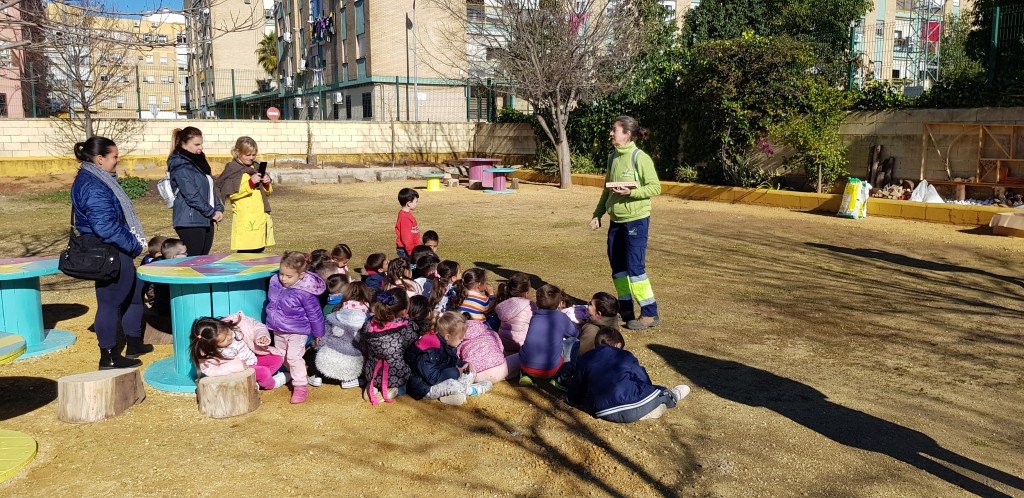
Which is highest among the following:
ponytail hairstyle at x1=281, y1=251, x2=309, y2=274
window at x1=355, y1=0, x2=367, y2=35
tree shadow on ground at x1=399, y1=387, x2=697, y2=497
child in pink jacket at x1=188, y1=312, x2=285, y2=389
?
window at x1=355, y1=0, x2=367, y2=35

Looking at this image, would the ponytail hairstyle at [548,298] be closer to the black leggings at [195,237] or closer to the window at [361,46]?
the black leggings at [195,237]

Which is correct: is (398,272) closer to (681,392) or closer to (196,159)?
(196,159)

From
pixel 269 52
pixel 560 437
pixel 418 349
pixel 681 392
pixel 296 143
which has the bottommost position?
pixel 560 437

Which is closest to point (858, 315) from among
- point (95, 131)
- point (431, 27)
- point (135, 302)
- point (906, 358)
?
point (906, 358)

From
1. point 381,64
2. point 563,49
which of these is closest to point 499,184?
point 563,49

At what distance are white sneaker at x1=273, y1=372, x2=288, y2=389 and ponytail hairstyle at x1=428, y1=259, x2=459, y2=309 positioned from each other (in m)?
1.22

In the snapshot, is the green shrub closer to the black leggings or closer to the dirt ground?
the dirt ground

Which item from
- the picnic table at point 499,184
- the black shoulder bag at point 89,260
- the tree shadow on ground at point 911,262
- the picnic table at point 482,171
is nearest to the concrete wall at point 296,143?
the picnic table at point 482,171

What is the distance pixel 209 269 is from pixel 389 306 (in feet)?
4.48

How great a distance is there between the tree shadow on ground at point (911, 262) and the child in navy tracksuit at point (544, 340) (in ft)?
19.2

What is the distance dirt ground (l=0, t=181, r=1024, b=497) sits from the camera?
12.7 ft

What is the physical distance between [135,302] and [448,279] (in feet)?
7.84

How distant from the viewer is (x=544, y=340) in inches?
210

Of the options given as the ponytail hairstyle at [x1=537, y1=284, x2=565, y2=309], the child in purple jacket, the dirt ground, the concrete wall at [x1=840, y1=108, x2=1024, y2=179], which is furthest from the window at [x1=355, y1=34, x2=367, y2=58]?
the ponytail hairstyle at [x1=537, y1=284, x2=565, y2=309]
